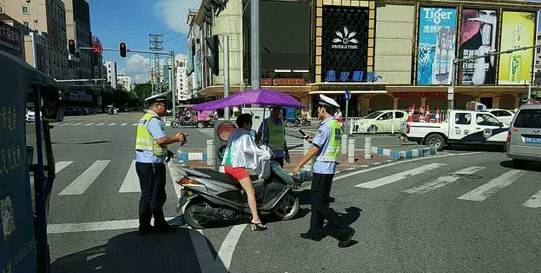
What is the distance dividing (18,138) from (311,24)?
140 feet

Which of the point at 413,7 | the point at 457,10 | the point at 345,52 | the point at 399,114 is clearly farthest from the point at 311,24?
the point at 399,114

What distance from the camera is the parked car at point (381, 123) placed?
24953mm

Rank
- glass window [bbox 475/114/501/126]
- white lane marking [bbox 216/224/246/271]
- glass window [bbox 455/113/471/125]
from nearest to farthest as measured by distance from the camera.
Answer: white lane marking [bbox 216/224/246/271], glass window [bbox 475/114/501/126], glass window [bbox 455/113/471/125]

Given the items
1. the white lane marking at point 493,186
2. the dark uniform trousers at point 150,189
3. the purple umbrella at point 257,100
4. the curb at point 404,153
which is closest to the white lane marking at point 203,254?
the dark uniform trousers at point 150,189

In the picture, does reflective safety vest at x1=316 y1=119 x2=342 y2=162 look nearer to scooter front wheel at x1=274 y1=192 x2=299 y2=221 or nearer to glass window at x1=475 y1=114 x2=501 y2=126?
scooter front wheel at x1=274 y1=192 x2=299 y2=221

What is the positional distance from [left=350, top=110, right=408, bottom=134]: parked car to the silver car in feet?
44.5

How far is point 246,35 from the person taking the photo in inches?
1697

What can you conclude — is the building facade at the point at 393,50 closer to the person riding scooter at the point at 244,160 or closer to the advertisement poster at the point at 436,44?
the advertisement poster at the point at 436,44

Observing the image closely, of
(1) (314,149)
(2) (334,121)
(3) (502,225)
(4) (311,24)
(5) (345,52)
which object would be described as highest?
(4) (311,24)

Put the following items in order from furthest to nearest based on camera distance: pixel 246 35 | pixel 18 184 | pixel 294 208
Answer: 1. pixel 246 35
2. pixel 294 208
3. pixel 18 184

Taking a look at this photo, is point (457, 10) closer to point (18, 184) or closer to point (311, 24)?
point (311, 24)

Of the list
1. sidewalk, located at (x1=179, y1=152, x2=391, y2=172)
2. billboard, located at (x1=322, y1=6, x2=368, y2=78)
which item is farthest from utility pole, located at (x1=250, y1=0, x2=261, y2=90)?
billboard, located at (x1=322, y1=6, x2=368, y2=78)

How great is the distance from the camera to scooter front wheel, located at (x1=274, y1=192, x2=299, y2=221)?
6273 millimetres

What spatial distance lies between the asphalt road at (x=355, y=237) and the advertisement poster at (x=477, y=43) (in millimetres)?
41883
